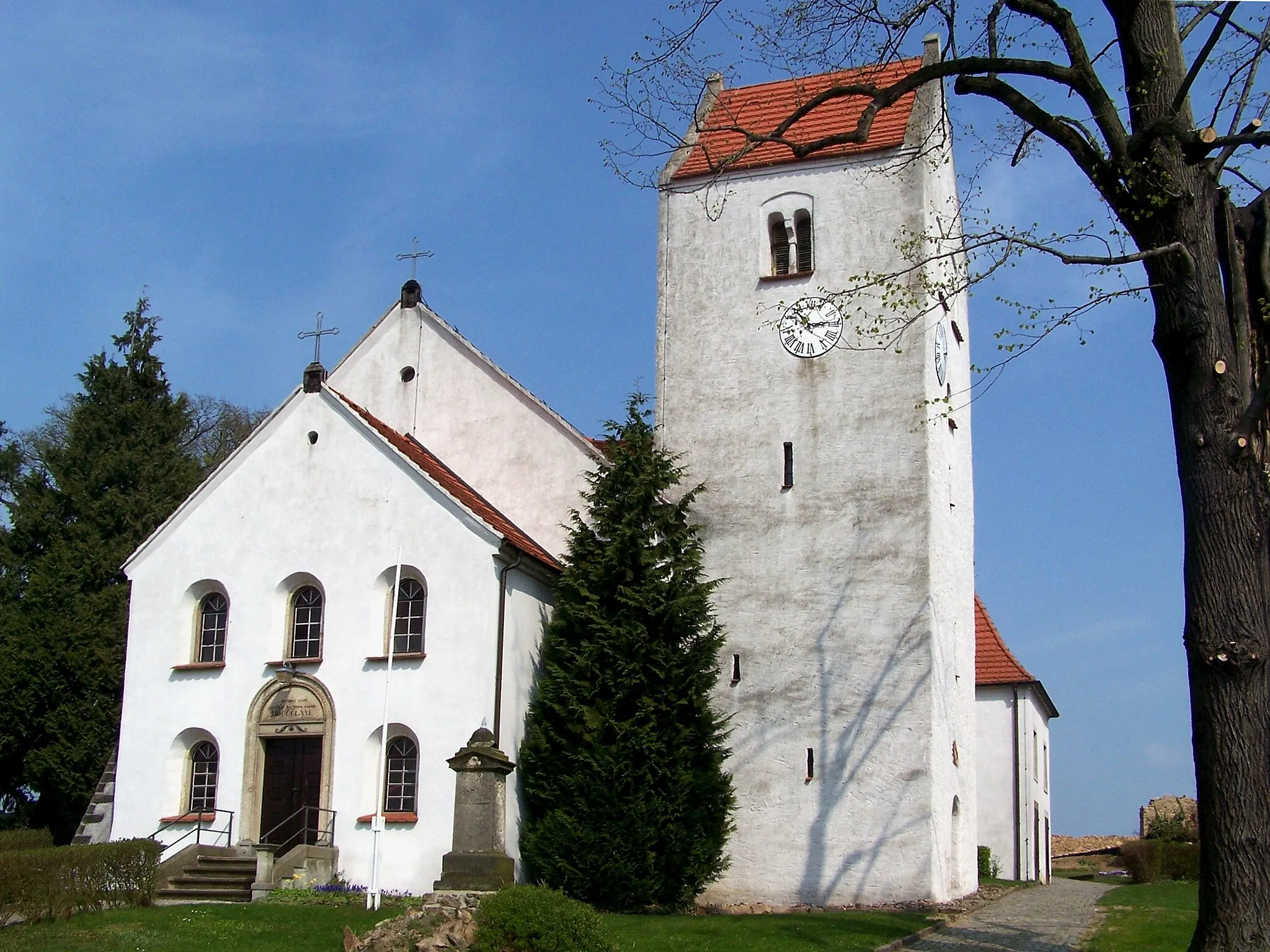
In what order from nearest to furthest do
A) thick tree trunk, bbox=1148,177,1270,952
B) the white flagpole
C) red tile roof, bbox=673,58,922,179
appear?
thick tree trunk, bbox=1148,177,1270,952 < the white flagpole < red tile roof, bbox=673,58,922,179

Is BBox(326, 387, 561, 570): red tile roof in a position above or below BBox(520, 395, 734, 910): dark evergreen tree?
above

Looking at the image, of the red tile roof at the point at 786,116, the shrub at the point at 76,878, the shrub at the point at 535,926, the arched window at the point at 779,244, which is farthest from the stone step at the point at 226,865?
the red tile roof at the point at 786,116

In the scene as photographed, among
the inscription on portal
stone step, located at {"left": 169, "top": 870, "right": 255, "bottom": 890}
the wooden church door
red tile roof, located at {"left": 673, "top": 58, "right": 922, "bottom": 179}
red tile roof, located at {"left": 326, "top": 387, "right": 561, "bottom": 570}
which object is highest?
red tile roof, located at {"left": 673, "top": 58, "right": 922, "bottom": 179}

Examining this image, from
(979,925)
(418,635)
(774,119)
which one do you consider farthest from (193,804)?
(774,119)

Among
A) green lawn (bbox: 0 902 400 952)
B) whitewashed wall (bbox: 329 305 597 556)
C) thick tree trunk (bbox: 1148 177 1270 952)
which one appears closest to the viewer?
thick tree trunk (bbox: 1148 177 1270 952)

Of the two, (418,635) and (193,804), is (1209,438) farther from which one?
(193,804)

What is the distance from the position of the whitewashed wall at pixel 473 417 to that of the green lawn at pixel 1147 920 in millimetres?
10544

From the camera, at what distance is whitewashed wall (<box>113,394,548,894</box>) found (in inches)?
809

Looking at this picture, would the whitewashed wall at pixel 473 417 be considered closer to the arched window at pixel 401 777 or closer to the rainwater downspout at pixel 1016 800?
the arched window at pixel 401 777

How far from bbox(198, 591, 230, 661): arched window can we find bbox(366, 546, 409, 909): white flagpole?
10.6 feet

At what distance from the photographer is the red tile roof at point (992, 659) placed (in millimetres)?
32688

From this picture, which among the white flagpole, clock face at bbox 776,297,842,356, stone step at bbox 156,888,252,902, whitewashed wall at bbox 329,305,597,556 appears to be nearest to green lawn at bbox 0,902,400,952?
the white flagpole

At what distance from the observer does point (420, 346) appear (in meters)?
25.6

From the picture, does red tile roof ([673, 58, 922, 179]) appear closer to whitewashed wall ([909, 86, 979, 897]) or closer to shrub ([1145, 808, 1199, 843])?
whitewashed wall ([909, 86, 979, 897])
